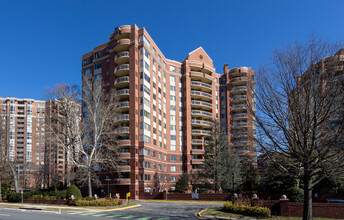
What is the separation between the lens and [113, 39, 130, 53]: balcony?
62.0 meters

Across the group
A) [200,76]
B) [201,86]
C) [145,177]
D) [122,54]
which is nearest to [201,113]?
[201,86]

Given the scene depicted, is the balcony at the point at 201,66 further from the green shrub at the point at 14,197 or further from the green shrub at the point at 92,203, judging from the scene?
the green shrub at the point at 92,203

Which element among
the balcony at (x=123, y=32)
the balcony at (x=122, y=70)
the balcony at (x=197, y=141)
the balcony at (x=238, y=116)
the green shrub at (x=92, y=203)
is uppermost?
the balcony at (x=123, y=32)

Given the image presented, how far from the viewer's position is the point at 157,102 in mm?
68375

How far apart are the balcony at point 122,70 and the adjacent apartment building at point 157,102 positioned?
22 cm

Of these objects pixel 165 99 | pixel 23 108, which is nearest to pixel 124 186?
pixel 165 99

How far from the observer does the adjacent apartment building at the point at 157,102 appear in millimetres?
58188

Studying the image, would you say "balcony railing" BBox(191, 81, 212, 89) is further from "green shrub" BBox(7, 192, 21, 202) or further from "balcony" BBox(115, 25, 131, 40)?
"green shrub" BBox(7, 192, 21, 202)

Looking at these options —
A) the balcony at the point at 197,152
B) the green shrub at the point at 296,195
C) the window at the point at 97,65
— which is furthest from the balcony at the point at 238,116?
the green shrub at the point at 296,195

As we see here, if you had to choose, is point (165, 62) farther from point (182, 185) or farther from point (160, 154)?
point (182, 185)

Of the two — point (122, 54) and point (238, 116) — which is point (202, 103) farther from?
point (122, 54)

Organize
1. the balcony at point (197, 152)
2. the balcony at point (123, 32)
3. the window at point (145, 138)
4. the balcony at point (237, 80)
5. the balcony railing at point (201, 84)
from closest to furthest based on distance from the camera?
the window at point (145, 138)
the balcony at point (123, 32)
the balcony at point (197, 152)
the balcony railing at point (201, 84)
the balcony at point (237, 80)

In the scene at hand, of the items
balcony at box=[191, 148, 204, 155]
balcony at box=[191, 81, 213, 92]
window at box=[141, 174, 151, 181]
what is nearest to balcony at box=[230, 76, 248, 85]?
balcony at box=[191, 81, 213, 92]

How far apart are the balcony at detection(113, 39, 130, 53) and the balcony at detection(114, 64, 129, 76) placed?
4.08 meters
